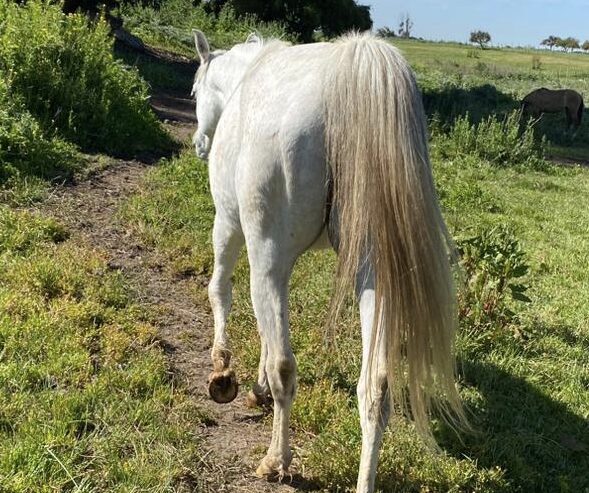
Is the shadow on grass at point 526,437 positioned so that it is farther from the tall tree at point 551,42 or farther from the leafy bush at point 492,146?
the tall tree at point 551,42

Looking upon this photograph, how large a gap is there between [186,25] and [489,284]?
851 inches

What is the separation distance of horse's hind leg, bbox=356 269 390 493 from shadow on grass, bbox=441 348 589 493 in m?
0.81

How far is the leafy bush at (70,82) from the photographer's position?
7500 mm

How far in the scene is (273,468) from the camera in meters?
2.79

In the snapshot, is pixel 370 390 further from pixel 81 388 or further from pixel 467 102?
pixel 467 102

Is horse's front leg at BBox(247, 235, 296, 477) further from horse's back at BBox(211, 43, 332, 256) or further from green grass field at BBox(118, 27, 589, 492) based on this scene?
green grass field at BBox(118, 27, 589, 492)

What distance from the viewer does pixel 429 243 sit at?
2322 mm

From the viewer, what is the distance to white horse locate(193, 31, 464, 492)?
2266mm

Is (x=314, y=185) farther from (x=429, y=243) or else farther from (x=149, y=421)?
(x=149, y=421)

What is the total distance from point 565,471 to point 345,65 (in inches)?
88.6

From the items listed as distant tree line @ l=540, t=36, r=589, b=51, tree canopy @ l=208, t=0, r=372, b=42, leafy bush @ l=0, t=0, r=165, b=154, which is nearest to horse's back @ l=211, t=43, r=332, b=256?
leafy bush @ l=0, t=0, r=165, b=154

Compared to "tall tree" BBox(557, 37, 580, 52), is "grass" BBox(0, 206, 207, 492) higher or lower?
lower

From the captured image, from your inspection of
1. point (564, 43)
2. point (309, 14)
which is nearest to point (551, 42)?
point (564, 43)

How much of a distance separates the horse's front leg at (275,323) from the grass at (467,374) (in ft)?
0.63
